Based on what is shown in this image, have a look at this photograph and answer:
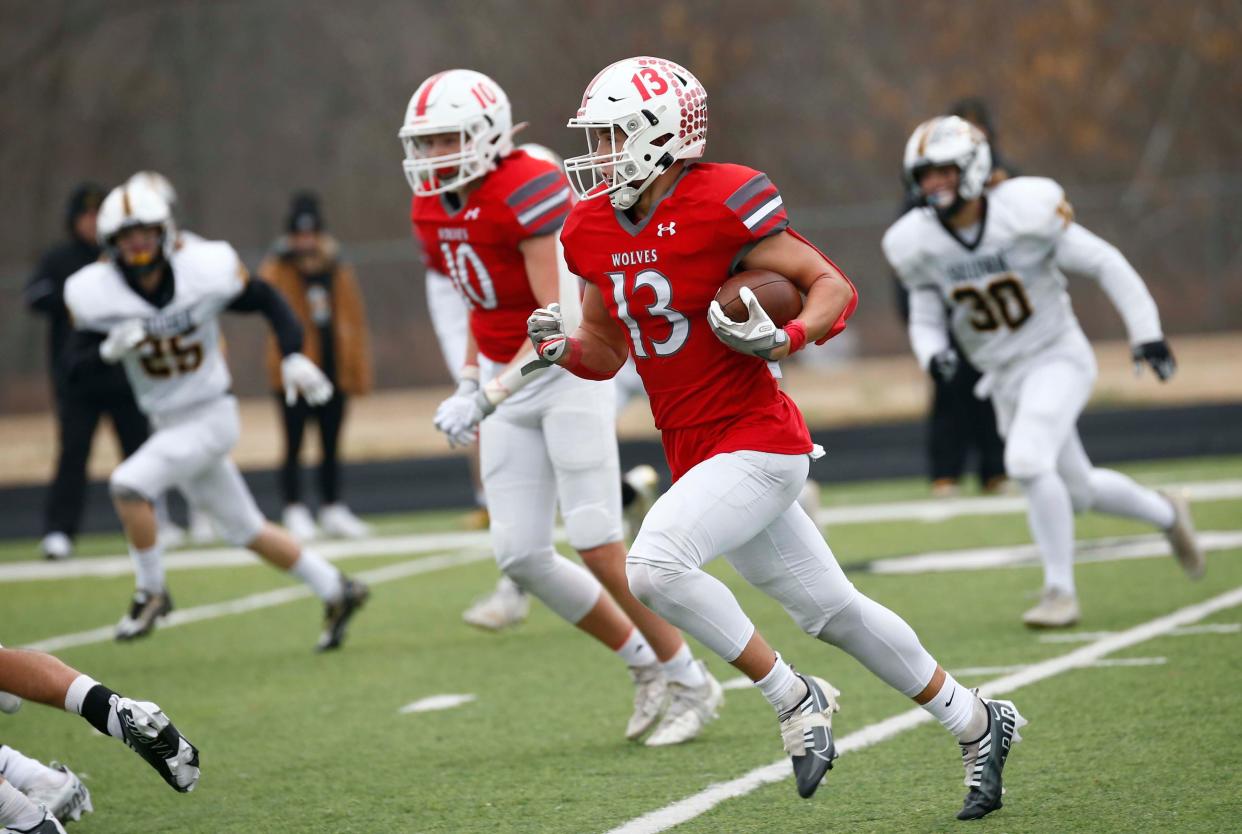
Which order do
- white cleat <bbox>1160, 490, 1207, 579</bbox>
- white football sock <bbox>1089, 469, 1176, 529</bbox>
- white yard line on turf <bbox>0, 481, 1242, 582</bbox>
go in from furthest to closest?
white yard line on turf <bbox>0, 481, 1242, 582</bbox> → white cleat <bbox>1160, 490, 1207, 579</bbox> → white football sock <bbox>1089, 469, 1176, 529</bbox>

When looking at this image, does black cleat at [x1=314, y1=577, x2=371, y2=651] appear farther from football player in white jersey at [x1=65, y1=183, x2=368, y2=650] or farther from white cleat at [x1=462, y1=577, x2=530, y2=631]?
white cleat at [x1=462, y1=577, x2=530, y2=631]

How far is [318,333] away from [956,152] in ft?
17.9

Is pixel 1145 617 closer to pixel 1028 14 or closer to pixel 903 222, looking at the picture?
pixel 903 222

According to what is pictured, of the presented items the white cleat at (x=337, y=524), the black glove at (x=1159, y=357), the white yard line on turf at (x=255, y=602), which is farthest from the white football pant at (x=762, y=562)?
the white cleat at (x=337, y=524)

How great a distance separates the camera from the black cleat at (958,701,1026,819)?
3.91 meters

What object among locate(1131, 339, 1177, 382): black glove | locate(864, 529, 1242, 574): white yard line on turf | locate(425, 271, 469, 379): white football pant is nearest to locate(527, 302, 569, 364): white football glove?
locate(425, 271, 469, 379): white football pant

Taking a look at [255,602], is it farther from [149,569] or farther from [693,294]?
[693,294]

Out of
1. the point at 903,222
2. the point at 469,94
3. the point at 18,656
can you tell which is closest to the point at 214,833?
the point at 18,656

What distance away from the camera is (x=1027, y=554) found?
323 inches

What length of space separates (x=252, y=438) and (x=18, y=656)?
1461cm

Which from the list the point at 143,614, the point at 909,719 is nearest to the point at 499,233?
the point at 909,719

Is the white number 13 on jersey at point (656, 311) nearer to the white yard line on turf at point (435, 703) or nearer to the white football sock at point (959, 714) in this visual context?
the white football sock at point (959, 714)

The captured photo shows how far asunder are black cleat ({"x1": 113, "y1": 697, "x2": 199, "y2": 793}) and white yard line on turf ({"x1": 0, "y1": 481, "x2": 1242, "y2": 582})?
5.86 metres

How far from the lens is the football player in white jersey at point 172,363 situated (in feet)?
22.2
